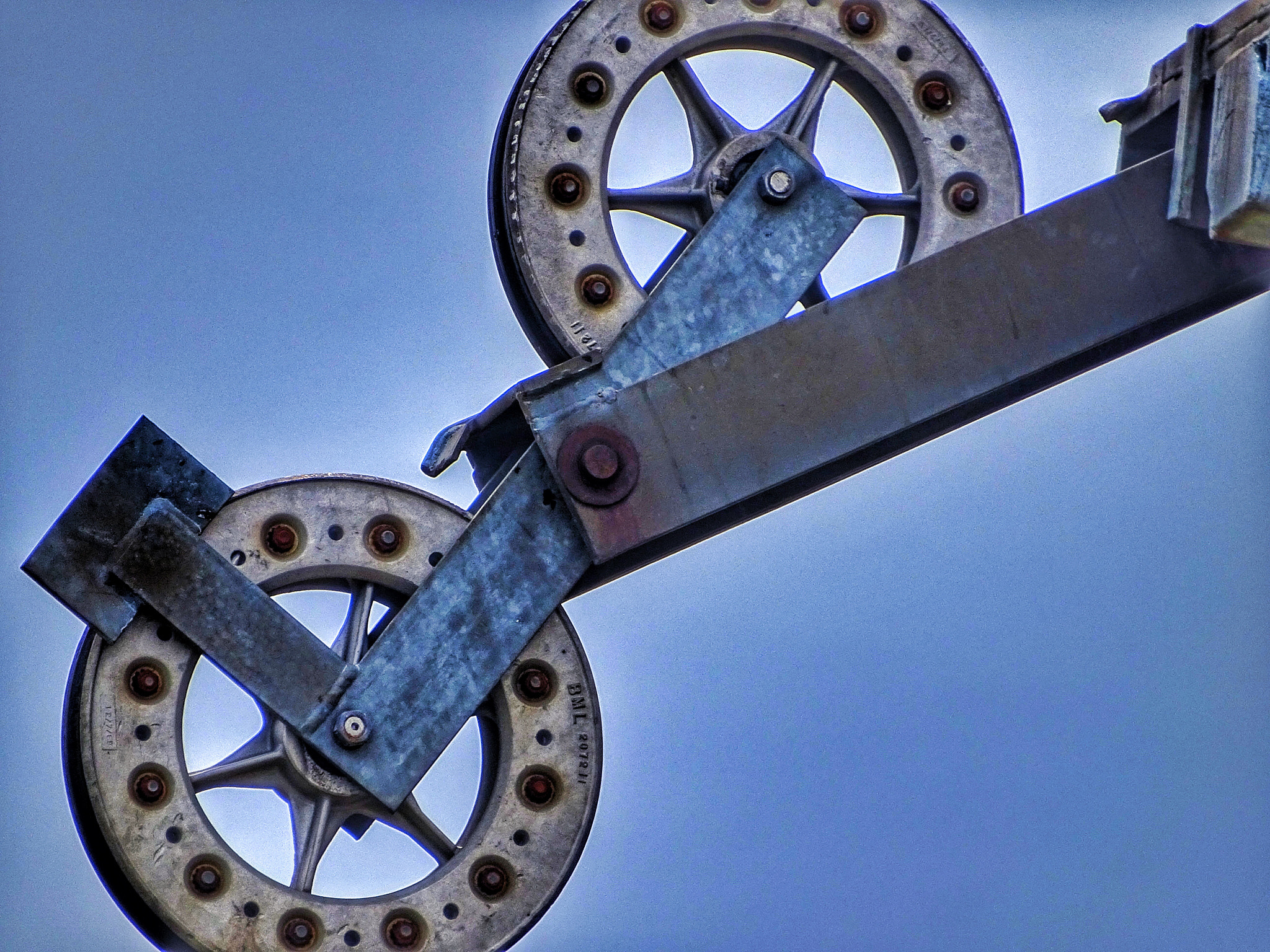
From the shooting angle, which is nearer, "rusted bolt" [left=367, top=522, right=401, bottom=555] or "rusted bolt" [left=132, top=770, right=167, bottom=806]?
"rusted bolt" [left=132, top=770, right=167, bottom=806]

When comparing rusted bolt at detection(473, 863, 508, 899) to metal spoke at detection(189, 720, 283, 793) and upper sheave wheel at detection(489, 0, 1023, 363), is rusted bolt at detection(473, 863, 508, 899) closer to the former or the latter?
metal spoke at detection(189, 720, 283, 793)

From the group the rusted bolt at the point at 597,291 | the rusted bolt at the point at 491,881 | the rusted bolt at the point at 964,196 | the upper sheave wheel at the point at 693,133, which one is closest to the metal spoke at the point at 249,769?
the rusted bolt at the point at 491,881

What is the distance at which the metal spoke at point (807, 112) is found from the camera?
7828 millimetres

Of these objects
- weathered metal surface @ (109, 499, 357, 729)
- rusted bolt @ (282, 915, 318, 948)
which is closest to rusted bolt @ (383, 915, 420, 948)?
rusted bolt @ (282, 915, 318, 948)

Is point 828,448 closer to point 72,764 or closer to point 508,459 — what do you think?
point 508,459

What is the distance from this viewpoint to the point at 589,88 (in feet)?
24.8

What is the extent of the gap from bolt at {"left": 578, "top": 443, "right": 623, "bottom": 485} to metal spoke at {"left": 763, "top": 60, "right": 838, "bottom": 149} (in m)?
1.63

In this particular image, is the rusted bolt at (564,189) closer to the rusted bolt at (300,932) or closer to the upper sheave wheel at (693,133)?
the upper sheave wheel at (693,133)

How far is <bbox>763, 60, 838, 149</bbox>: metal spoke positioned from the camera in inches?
308

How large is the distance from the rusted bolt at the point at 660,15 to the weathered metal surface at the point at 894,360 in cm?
140

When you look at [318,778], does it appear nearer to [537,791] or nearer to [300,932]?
[300,932]

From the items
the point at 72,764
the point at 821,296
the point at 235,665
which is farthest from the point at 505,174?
the point at 72,764

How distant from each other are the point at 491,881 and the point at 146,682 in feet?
4.65

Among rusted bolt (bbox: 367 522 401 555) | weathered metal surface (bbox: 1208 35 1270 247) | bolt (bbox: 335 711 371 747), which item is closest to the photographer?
weathered metal surface (bbox: 1208 35 1270 247)
